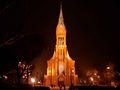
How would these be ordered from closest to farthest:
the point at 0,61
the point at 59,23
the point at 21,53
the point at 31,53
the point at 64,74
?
the point at 0,61 < the point at 21,53 < the point at 31,53 < the point at 64,74 < the point at 59,23

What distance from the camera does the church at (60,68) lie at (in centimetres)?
11125

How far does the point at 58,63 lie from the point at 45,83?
8.06m

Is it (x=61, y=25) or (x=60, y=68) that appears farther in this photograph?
(x=61, y=25)

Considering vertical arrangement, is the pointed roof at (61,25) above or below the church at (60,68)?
above

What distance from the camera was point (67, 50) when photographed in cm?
11688

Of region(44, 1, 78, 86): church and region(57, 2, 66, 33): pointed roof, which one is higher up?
region(57, 2, 66, 33): pointed roof

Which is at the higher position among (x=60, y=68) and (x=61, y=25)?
(x=61, y=25)

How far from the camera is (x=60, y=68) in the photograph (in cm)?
11269

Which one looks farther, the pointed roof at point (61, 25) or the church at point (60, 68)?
the pointed roof at point (61, 25)

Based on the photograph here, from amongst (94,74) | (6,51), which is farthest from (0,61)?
(94,74)

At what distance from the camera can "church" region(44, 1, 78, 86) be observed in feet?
365

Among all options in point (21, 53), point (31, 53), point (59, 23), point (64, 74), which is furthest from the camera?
point (59, 23)

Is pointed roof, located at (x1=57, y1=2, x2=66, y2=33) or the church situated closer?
the church

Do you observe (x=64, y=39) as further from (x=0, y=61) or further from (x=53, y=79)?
(x=0, y=61)
